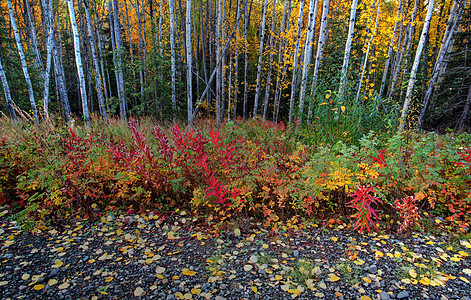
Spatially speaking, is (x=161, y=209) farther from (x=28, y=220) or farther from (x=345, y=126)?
(x=345, y=126)

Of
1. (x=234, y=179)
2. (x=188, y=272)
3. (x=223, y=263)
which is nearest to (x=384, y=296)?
(x=223, y=263)

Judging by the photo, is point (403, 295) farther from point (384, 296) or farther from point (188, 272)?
point (188, 272)

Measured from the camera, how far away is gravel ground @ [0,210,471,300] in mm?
1758

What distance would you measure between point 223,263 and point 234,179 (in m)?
1.06

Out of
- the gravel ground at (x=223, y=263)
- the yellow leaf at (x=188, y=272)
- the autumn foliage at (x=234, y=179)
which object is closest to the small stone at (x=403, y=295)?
the gravel ground at (x=223, y=263)

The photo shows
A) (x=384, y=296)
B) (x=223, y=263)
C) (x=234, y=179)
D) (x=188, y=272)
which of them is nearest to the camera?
(x=384, y=296)

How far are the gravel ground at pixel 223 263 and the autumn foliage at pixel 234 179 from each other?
27 centimetres

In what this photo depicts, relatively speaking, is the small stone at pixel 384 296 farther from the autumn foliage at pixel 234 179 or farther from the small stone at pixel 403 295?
the autumn foliage at pixel 234 179

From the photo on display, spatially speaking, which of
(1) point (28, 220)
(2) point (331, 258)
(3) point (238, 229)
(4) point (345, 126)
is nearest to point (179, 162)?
(3) point (238, 229)

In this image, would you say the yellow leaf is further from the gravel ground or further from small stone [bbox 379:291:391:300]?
small stone [bbox 379:291:391:300]

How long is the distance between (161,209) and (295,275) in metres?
1.99

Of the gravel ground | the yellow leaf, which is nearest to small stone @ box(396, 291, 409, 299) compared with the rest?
the gravel ground

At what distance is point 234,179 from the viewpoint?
288cm

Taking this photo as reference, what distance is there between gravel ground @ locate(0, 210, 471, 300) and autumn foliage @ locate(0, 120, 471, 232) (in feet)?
0.88
